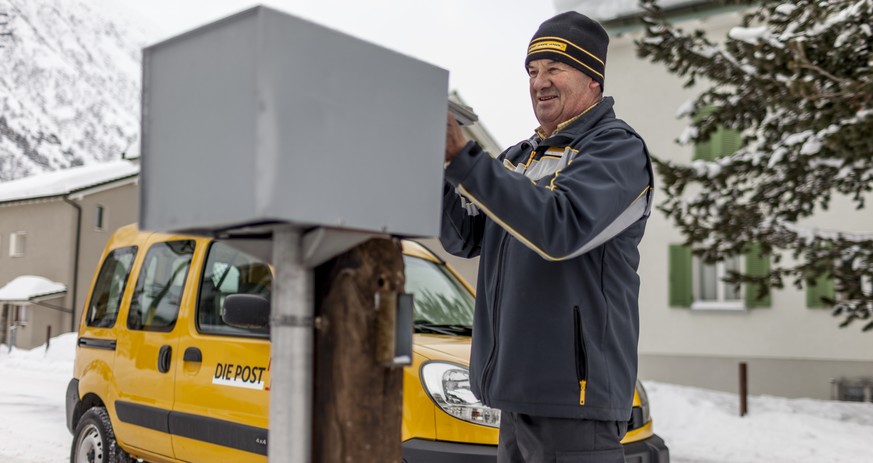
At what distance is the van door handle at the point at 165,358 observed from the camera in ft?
16.4

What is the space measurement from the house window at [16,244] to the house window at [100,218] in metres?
3.17

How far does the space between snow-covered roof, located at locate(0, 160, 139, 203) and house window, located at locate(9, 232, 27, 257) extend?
1376 millimetres

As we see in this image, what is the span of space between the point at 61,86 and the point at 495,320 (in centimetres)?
7932

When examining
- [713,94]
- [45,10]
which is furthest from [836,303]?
[45,10]

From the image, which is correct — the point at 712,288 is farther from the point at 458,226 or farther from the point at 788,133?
the point at 458,226

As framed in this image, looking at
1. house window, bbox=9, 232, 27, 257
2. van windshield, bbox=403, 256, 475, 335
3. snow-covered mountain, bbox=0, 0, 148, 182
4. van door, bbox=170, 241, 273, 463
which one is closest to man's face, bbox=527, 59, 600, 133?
van door, bbox=170, 241, 273, 463

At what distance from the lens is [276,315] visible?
155 centimetres

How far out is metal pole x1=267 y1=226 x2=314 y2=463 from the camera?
1.52 metres

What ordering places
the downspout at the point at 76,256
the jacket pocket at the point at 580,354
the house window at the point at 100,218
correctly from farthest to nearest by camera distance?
the house window at the point at 100,218, the downspout at the point at 76,256, the jacket pocket at the point at 580,354

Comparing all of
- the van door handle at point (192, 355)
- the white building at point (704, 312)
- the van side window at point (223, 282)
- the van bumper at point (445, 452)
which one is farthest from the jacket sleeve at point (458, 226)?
the white building at point (704, 312)

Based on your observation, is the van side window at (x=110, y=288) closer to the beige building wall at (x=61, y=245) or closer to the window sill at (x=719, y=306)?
the window sill at (x=719, y=306)

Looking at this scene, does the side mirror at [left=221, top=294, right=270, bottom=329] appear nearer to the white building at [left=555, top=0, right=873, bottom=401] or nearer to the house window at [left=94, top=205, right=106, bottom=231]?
the white building at [left=555, top=0, right=873, bottom=401]

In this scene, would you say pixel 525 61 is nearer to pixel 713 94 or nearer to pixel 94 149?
pixel 713 94

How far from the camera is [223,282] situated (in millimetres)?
4879
